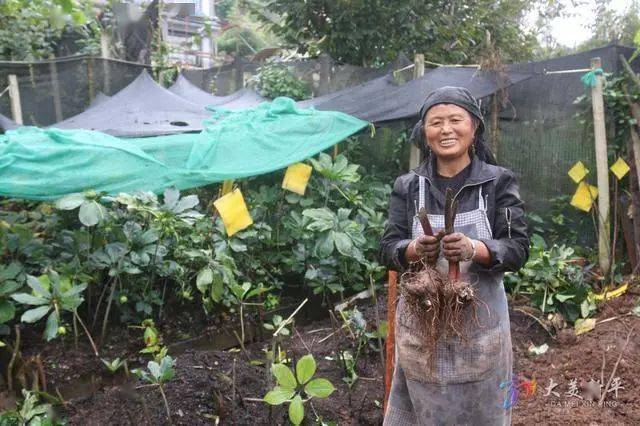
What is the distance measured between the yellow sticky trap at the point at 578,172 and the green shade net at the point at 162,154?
170cm

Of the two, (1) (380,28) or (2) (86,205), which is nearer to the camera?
(2) (86,205)

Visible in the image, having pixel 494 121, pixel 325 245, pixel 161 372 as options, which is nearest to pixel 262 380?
pixel 161 372

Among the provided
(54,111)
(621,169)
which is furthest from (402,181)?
(54,111)

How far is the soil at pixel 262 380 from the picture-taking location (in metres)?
2.60

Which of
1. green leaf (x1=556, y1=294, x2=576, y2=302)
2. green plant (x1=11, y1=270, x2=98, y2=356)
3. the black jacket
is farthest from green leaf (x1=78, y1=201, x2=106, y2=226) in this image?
green leaf (x1=556, y1=294, x2=576, y2=302)

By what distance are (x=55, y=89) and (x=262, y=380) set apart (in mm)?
5392

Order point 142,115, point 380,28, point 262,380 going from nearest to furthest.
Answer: point 262,380
point 142,115
point 380,28

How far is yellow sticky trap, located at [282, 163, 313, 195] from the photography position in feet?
13.1

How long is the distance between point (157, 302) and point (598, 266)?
332 cm

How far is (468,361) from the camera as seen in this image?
170 centimetres

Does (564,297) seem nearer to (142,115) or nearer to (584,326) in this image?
(584,326)

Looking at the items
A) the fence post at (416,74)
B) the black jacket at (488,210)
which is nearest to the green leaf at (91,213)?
the black jacket at (488,210)

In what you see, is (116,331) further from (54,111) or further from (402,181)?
(54,111)

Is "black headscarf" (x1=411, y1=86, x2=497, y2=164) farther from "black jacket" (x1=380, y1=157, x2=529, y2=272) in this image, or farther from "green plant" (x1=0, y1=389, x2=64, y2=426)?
"green plant" (x1=0, y1=389, x2=64, y2=426)
